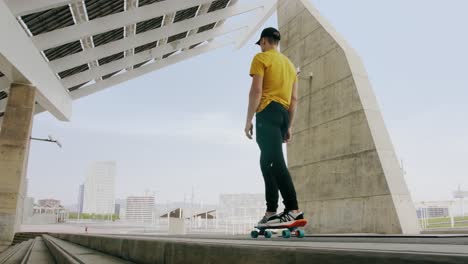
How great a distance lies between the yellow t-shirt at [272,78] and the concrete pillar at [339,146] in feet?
16.9

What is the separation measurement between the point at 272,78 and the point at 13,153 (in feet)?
37.1

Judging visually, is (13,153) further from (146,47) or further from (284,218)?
(284,218)

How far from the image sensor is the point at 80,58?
1412 centimetres

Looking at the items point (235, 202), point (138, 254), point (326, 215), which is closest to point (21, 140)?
point (326, 215)

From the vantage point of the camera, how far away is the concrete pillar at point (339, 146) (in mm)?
7434

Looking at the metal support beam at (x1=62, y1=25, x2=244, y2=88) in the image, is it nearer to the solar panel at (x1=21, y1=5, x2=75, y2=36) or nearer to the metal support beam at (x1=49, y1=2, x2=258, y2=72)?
the metal support beam at (x1=49, y1=2, x2=258, y2=72)

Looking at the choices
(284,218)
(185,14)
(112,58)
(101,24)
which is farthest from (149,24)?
(284,218)

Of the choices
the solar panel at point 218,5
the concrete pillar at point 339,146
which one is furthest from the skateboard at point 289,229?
the solar panel at point 218,5

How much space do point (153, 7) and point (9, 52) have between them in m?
4.68

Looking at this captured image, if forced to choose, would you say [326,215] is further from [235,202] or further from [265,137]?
[235,202]

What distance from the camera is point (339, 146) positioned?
8805 millimetres

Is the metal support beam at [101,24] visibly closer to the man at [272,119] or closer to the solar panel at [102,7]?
the solar panel at [102,7]

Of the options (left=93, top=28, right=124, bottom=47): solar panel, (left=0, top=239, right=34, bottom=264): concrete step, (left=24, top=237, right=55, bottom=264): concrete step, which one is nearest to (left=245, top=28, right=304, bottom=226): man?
(left=24, top=237, right=55, bottom=264): concrete step

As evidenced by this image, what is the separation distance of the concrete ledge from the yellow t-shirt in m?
1.64
